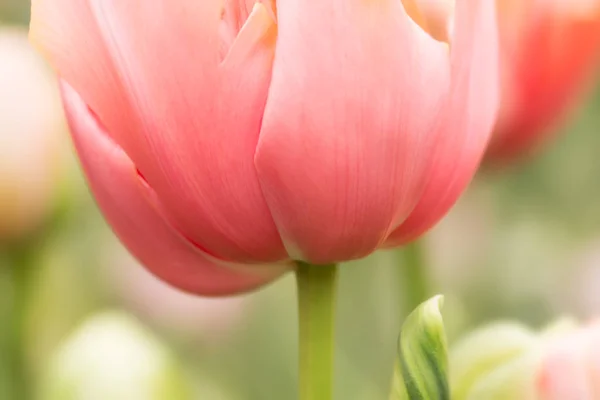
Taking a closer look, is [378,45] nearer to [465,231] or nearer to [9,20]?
[465,231]

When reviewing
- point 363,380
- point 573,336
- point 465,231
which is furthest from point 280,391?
point 573,336

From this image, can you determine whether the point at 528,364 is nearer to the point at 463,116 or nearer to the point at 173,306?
the point at 463,116

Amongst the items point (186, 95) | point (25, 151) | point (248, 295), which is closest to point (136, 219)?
point (186, 95)

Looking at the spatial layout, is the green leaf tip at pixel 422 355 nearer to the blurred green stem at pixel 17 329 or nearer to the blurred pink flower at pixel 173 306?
the blurred green stem at pixel 17 329

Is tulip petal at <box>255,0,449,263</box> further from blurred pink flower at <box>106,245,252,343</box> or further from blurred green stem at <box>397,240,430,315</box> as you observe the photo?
blurred pink flower at <box>106,245,252,343</box>

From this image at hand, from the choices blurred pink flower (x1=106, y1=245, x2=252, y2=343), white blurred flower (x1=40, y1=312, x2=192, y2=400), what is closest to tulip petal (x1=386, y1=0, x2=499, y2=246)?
white blurred flower (x1=40, y1=312, x2=192, y2=400)
